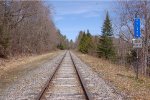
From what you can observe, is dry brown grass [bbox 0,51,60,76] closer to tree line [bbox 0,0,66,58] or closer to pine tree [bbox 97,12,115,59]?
tree line [bbox 0,0,66,58]

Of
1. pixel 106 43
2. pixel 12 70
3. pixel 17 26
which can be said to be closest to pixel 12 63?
pixel 12 70

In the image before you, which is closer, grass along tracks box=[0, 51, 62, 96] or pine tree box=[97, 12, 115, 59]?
grass along tracks box=[0, 51, 62, 96]

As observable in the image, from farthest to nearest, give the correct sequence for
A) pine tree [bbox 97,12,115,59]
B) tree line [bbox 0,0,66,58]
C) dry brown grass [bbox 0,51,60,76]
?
pine tree [bbox 97,12,115,59], tree line [bbox 0,0,66,58], dry brown grass [bbox 0,51,60,76]

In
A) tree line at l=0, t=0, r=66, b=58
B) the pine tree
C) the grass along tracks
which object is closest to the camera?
the grass along tracks

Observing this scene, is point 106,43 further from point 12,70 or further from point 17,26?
point 12,70

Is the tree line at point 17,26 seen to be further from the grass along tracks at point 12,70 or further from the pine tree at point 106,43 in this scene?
the pine tree at point 106,43

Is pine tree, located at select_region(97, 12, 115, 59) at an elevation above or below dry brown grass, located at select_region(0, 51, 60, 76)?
above

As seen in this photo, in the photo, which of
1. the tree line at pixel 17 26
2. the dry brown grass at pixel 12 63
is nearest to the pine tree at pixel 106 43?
the tree line at pixel 17 26

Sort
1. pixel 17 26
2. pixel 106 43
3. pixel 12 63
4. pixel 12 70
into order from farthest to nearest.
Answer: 1. pixel 106 43
2. pixel 17 26
3. pixel 12 63
4. pixel 12 70

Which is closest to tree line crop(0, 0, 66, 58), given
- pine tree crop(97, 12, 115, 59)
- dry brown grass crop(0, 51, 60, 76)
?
dry brown grass crop(0, 51, 60, 76)

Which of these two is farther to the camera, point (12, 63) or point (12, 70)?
→ point (12, 63)

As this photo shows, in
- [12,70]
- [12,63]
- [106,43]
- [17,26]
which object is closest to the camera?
[12,70]

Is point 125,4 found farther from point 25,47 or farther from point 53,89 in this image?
point 25,47

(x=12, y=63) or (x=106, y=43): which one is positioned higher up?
(x=106, y=43)
